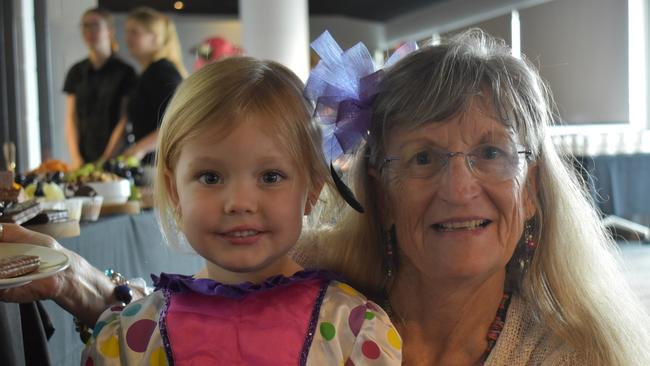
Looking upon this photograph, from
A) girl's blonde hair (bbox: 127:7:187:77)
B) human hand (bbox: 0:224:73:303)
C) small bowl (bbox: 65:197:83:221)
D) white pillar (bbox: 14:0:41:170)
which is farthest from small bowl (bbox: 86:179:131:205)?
white pillar (bbox: 14:0:41:170)

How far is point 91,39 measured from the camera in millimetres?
4930

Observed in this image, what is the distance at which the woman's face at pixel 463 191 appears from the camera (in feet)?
4.86

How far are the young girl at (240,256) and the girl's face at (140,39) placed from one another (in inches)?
133

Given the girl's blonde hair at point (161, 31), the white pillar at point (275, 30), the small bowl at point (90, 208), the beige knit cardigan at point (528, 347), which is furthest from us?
the white pillar at point (275, 30)

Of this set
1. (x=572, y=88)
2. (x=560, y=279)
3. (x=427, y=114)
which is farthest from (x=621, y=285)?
(x=572, y=88)

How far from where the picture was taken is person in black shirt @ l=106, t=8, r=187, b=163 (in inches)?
180

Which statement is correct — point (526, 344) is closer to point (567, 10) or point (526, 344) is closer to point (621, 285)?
point (621, 285)

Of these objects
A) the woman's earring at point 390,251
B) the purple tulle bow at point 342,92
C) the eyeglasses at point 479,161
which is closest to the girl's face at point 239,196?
the purple tulle bow at point 342,92

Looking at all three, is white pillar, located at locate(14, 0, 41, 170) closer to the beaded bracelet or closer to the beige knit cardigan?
the beaded bracelet

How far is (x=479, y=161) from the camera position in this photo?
1.50 metres

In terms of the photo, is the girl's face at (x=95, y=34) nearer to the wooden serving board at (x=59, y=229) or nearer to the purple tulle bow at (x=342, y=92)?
the wooden serving board at (x=59, y=229)

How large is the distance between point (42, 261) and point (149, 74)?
147 inches

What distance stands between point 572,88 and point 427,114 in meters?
10.3

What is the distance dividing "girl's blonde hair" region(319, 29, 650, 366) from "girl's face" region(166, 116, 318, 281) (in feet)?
1.12
